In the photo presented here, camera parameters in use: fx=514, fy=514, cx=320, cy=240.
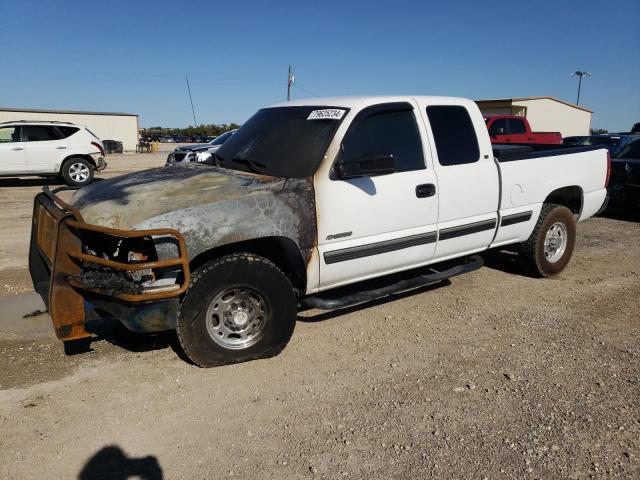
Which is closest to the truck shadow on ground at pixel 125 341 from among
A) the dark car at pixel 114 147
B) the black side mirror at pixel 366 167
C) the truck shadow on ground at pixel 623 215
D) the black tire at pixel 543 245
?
the black side mirror at pixel 366 167

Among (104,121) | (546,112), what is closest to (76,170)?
(104,121)

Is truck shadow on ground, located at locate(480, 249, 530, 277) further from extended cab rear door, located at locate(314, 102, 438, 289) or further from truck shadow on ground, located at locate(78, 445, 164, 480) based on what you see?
truck shadow on ground, located at locate(78, 445, 164, 480)

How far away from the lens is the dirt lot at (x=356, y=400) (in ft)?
8.87

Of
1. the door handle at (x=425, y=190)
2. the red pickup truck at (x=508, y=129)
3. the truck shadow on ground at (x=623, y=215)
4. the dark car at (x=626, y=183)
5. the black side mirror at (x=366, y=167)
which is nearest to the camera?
the black side mirror at (x=366, y=167)

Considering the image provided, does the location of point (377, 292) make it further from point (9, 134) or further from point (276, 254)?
point (9, 134)

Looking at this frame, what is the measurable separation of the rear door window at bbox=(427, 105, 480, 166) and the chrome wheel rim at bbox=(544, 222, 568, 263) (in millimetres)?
1651

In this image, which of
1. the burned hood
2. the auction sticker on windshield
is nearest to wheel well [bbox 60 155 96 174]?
the burned hood

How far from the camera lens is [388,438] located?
2902 mm

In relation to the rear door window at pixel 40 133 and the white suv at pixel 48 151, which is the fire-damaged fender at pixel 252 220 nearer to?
the white suv at pixel 48 151

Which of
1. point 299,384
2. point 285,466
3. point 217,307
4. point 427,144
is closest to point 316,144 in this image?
point 427,144

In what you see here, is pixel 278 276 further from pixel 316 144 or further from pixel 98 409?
pixel 98 409

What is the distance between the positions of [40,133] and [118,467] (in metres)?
13.3

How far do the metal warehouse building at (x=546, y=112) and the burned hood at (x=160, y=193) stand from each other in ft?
98.7

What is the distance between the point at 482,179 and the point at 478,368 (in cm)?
185
